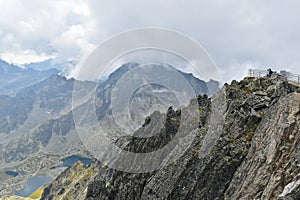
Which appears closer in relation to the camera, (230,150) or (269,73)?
(230,150)

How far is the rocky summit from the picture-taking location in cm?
3272

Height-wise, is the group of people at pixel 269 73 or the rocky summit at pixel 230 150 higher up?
the group of people at pixel 269 73

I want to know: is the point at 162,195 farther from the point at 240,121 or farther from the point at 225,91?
the point at 225,91

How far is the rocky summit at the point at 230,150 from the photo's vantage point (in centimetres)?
3272

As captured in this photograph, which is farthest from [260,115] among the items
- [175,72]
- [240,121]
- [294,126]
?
[175,72]

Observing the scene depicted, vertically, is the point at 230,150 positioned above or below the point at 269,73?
below

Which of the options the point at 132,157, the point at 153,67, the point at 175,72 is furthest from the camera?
the point at 132,157

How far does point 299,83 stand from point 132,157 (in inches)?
1187

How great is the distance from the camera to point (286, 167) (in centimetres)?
3088

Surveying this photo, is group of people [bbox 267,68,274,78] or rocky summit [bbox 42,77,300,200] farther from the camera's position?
group of people [bbox 267,68,274,78]

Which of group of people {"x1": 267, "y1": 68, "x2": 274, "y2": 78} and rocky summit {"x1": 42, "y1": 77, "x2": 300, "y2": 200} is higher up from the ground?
group of people {"x1": 267, "y1": 68, "x2": 274, "y2": 78}

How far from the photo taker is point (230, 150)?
40.3 meters

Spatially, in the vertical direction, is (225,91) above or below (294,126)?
above

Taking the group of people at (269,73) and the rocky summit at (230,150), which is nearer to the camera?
the rocky summit at (230,150)
